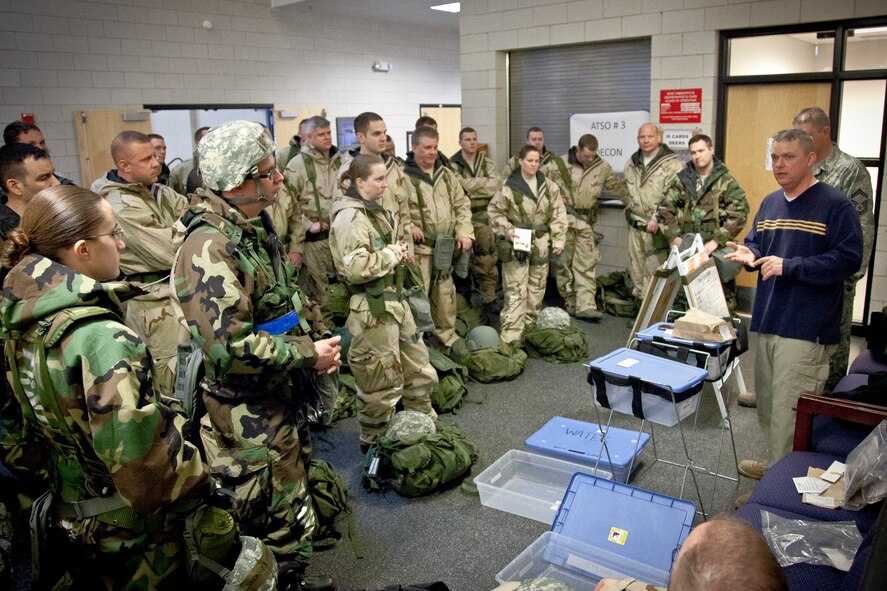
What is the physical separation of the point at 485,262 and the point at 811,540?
16.2 ft

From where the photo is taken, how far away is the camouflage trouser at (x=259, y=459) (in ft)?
8.57

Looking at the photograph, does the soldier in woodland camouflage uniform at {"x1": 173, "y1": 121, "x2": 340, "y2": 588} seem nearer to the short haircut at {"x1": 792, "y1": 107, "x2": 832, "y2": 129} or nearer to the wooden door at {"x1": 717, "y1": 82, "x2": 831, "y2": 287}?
the short haircut at {"x1": 792, "y1": 107, "x2": 832, "y2": 129}

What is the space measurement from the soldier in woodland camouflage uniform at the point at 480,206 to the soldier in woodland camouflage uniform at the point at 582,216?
2.23 ft

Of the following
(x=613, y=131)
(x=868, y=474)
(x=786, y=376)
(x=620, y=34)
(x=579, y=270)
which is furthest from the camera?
(x=613, y=131)

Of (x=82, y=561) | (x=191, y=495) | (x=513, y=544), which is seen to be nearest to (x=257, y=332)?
(x=191, y=495)

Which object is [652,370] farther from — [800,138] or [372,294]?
[372,294]

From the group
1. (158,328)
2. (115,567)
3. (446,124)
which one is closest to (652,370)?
(115,567)

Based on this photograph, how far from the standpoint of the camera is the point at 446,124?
11.8m

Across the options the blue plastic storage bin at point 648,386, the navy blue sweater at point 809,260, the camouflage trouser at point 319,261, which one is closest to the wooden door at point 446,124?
the camouflage trouser at point 319,261

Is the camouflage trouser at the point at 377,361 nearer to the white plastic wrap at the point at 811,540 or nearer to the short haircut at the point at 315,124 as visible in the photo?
the white plastic wrap at the point at 811,540

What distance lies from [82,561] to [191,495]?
35cm

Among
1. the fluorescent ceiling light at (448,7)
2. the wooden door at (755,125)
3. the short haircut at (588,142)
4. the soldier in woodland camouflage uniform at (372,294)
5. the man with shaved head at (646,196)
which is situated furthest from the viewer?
the fluorescent ceiling light at (448,7)

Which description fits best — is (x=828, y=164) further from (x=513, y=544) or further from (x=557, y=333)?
(x=513, y=544)

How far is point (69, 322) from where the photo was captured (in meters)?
1.76
